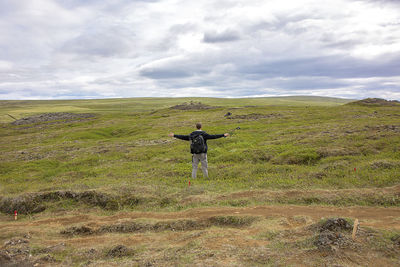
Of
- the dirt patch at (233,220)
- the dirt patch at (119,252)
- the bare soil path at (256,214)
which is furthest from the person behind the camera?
the dirt patch at (233,220)

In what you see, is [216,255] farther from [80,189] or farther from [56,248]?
[80,189]

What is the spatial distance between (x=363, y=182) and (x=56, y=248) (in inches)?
628

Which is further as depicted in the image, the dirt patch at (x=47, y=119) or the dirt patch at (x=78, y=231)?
the dirt patch at (x=47, y=119)

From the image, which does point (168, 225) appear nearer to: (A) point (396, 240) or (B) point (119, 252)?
(B) point (119, 252)

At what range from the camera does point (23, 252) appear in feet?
31.6

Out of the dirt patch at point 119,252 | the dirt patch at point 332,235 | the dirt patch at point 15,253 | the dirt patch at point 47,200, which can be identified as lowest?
the dirt patch at point 47,200

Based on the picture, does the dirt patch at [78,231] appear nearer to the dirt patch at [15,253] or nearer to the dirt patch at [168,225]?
the dirt patch at [168,225]

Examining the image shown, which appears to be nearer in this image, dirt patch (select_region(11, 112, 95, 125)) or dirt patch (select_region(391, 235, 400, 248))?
dirt patch (select_region(391, 235, 400, 248))

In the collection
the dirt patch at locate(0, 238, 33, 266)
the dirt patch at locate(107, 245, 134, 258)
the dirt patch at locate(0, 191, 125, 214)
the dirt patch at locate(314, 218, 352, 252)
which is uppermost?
the dirt patch at locate(314, 218, 352, 252)

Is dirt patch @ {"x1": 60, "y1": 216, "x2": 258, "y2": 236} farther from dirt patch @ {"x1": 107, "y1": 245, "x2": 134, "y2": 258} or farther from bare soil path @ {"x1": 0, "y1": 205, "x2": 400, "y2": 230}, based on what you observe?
dirt patch @ {"x1": 107, "y1": 245, "x2": 134, "y2": 258}

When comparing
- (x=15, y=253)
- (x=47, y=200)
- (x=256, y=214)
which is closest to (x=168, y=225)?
(x=256, y=214)

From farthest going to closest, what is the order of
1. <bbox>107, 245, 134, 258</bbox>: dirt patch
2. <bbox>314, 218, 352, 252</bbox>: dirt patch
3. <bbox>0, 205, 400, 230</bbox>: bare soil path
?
<bbox>0, 205, 400, 230</bbox>: bare soil path
<bbox>107, 245, 134, 258</bbox>: dirt patch
<bbox>314, 218, 352, 252</bbox>: dirt patch

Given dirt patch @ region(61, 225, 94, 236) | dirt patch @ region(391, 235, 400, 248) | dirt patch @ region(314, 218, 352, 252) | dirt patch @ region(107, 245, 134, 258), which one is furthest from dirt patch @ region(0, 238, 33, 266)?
dirt patch @ region(391, 235, 400, 248)

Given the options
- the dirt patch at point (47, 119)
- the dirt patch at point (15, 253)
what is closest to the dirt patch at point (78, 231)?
the dirt patch at point (15, 253)
